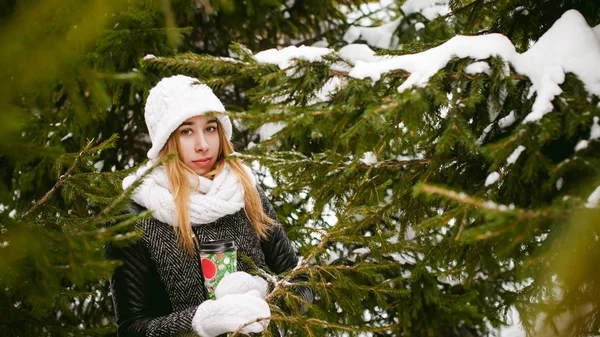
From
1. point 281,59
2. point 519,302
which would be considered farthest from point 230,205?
point 519,302

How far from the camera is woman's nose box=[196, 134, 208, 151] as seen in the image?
2.65 metres

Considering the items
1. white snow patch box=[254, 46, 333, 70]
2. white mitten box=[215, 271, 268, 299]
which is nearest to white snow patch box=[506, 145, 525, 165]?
white snow patch box=[254, 46, 333, 70]

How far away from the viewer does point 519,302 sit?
2248 millimetres

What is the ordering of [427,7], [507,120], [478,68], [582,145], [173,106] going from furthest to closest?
[427,7] < [173,106] < [507,120] < [478,68] < [582,145]

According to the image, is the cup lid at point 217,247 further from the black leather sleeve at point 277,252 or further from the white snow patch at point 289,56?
the white snow patch at point 289,56

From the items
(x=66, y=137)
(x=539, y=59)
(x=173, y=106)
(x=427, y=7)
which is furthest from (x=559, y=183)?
(x=66, y=137)

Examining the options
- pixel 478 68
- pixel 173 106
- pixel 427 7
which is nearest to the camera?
pixel 478 68

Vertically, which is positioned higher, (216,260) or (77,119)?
(77,119)

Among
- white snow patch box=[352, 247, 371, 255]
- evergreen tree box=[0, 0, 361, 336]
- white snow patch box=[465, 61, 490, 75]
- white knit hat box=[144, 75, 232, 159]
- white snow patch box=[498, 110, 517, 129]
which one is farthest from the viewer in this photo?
white snow patch box=[352, 247, 371, 255]

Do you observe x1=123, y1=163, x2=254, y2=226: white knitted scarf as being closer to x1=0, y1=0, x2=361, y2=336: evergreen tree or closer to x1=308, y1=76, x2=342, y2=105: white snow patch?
x1=0, y1=0, x2=361, y2=336: evergreen tree

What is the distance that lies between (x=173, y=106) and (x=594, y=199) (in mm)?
1959

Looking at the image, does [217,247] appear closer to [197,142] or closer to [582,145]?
[197,142]

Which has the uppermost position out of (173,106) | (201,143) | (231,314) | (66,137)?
(66,137)

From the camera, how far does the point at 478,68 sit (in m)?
1.88
